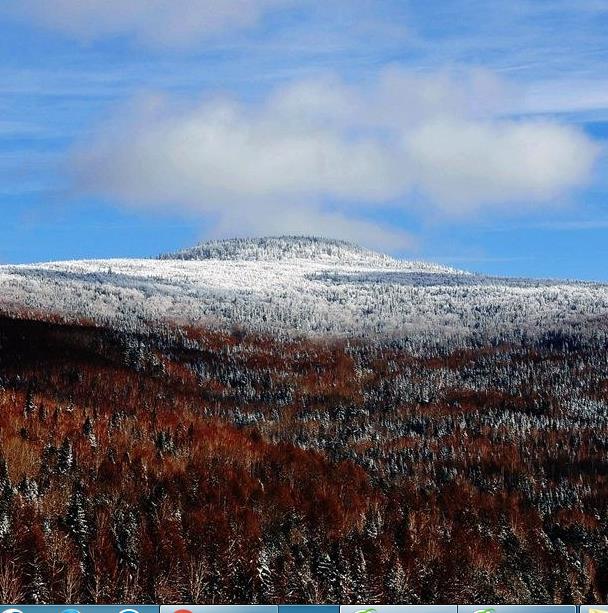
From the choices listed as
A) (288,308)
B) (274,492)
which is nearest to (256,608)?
(274,492)

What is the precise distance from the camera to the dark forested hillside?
1227 inches

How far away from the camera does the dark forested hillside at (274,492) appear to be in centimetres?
3117

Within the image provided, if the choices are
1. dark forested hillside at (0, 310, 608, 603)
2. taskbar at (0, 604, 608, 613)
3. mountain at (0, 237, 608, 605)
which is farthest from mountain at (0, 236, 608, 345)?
taskbar at (0, 604, 608, 613)

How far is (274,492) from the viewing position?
4447cm

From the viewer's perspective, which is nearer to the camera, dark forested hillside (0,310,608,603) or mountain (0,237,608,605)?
dark forested hillside (0,310,608,603)

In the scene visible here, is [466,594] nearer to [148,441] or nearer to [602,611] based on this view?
[602,611]

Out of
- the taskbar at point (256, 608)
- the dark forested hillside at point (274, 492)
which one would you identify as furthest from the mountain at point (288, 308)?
the taskbar at point (256, 608)

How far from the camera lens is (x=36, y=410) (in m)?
52.8

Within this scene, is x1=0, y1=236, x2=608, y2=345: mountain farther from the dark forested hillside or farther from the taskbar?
the taskbar

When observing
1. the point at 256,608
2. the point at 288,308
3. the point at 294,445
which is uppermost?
the point at 288,308

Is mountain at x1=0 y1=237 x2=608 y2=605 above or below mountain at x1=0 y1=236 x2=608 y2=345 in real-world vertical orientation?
below

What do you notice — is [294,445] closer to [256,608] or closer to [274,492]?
[274,492]

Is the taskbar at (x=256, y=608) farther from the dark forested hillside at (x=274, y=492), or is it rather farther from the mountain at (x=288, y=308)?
the mountain at (x=288, y=308)

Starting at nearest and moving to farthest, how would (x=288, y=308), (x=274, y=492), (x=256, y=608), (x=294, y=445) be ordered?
1. (x=256, y=608)
2. (x=274, y=492)
3. (x=294, y=445)
4. (x=288, y=308)
